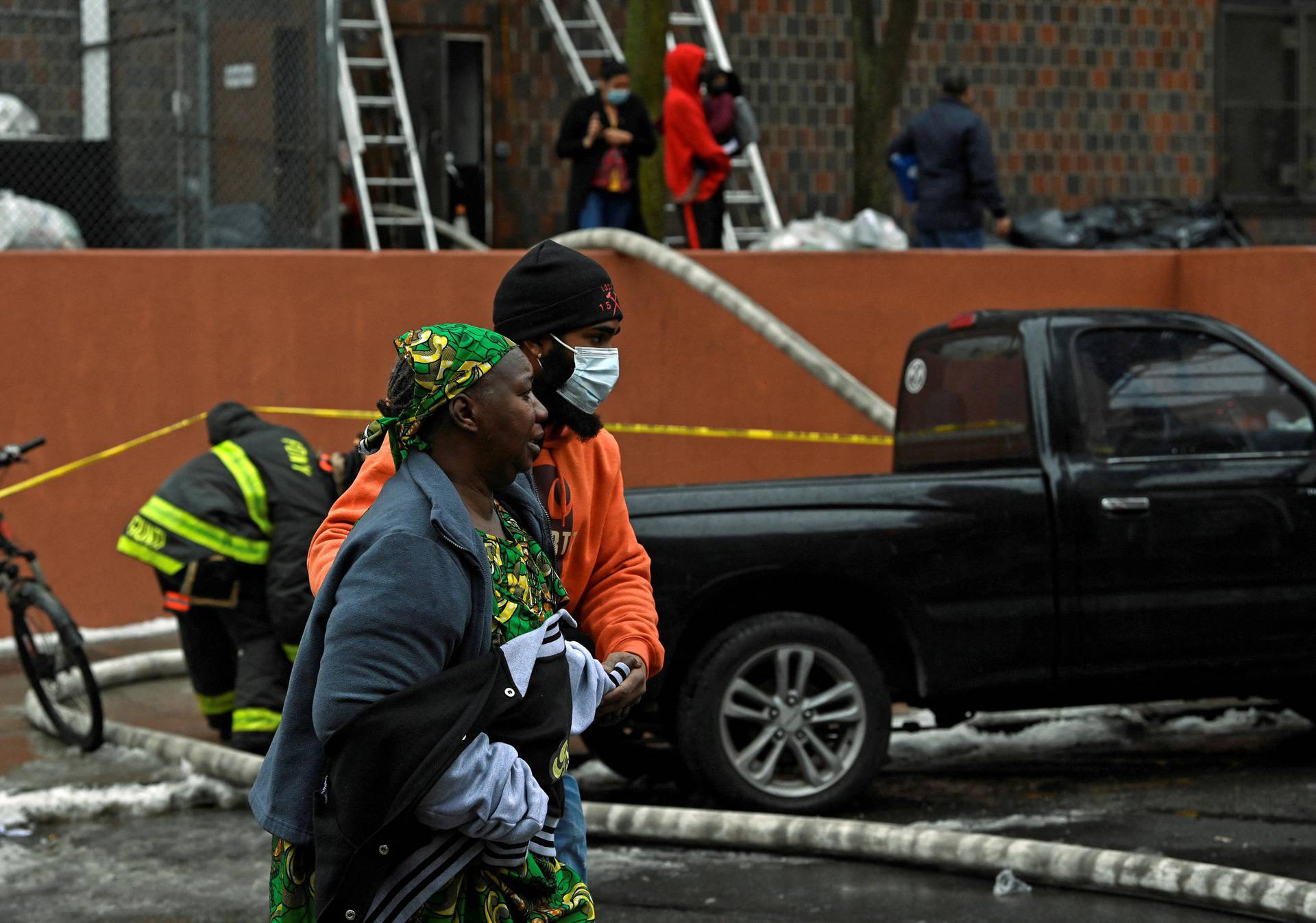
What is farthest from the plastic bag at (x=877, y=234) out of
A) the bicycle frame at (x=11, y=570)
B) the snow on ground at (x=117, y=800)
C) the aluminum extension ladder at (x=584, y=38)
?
the snow on ground at (x=117, y=800)

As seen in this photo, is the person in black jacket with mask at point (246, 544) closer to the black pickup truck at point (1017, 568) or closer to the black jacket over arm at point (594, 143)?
the black pickup truck at point (1017, 568)

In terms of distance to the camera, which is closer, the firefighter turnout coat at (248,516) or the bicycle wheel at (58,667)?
the firefighter turnout coat at (248,516)

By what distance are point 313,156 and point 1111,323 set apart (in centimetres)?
598

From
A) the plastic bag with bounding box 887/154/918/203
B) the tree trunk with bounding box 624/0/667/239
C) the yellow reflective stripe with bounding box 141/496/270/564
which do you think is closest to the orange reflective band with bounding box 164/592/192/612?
the yellow reflective stripe with bounding box 141/496/270/564

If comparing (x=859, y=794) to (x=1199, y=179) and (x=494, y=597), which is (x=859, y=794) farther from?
(x=1199, y=179)

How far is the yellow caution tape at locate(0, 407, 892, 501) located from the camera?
33.7 ft

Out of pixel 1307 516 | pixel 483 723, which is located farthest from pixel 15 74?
pixel 483 723

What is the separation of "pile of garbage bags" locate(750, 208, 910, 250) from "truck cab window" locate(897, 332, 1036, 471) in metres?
4.24

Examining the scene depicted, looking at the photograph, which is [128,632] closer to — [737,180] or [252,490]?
[252,490]

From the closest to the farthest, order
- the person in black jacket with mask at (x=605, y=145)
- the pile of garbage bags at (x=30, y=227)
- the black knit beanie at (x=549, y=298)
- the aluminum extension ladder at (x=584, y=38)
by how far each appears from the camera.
Result: the black knit beanie at (x=549, y=298) → the pile of garbage bags at (x=30, y=227) → the person in black jacket with mask at (x=605, y=145) → the aluminum extension ladder at (x=584, y=38)

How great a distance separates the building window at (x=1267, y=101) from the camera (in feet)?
57.9

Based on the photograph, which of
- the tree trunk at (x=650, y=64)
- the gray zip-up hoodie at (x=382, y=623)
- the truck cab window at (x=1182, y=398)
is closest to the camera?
the gray zip-up hoodie at (x=382, y=623)

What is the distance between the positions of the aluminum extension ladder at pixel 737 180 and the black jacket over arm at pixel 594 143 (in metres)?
1.22

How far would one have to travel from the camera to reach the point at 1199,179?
57.4ft
